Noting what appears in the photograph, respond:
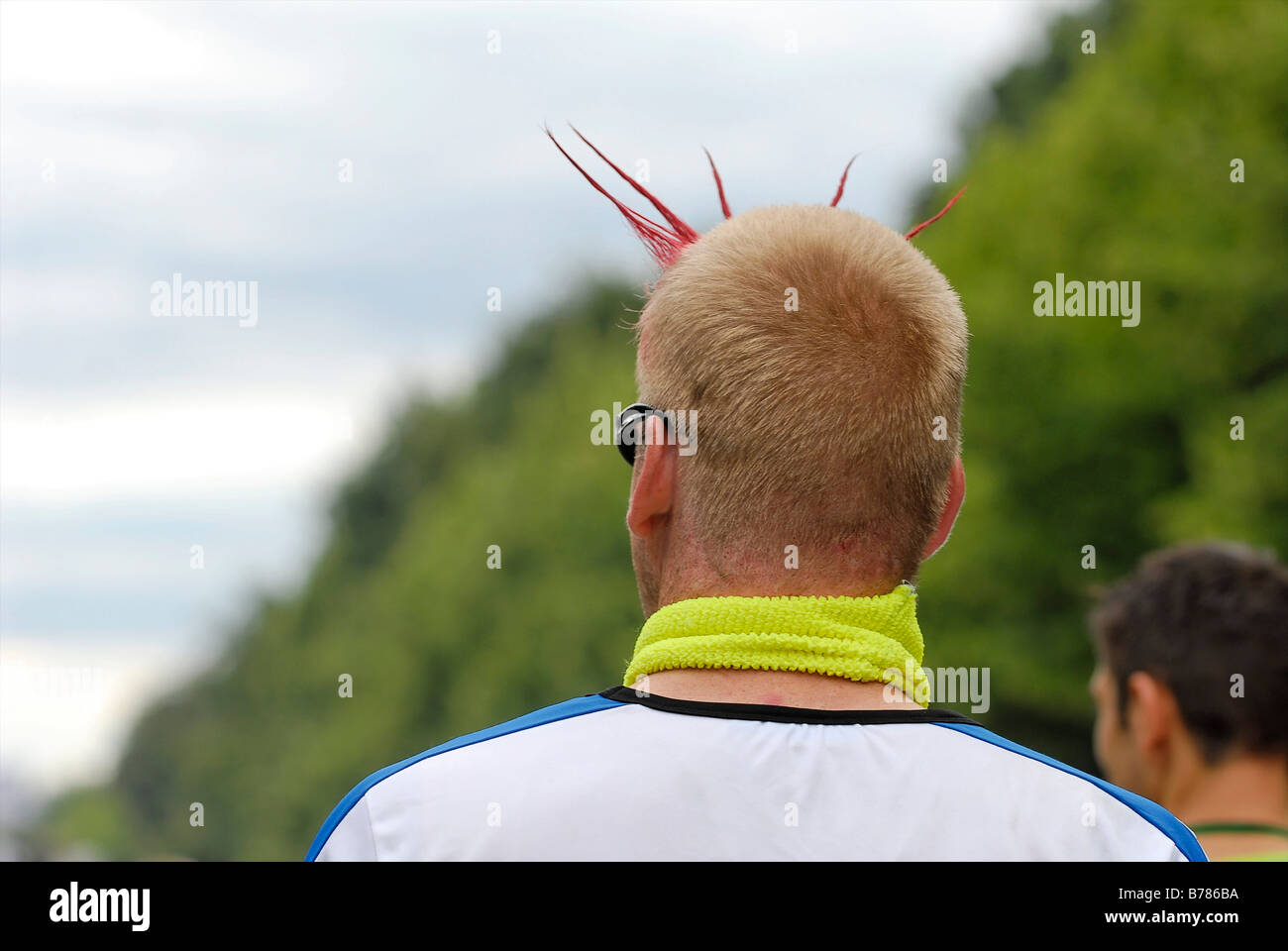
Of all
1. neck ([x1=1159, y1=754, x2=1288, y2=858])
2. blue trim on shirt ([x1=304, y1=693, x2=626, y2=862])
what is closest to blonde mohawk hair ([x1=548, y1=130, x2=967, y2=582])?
blue trim on shirt ([x1=304, y1=693, x2=626, y2=862])

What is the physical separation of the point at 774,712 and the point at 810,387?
448 millimetres

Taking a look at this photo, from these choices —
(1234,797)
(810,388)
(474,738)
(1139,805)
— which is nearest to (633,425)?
(810,388)

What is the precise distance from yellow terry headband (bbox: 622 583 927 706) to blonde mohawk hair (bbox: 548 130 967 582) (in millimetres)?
70

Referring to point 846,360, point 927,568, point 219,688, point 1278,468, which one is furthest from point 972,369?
point 219,688

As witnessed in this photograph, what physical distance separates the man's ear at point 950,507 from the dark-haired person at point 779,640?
0.01m

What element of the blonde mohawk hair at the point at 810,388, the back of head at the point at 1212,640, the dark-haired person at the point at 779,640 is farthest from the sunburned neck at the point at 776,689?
the back of head at the point at 1212,640

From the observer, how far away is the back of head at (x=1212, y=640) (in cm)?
404

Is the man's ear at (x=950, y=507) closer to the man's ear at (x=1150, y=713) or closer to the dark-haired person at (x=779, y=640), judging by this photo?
the dark-haired person at (x=779, y=640)

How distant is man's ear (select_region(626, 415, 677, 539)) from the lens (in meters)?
2.29
